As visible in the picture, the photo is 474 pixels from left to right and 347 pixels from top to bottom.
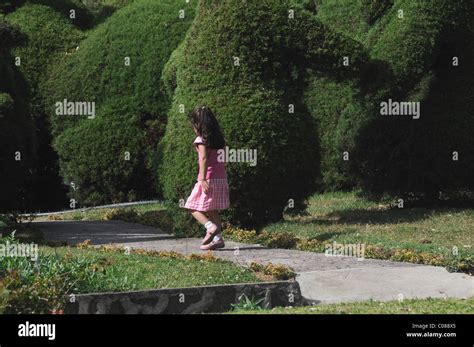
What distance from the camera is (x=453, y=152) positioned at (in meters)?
14.8

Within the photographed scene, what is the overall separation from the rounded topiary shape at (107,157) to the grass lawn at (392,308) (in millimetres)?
9505

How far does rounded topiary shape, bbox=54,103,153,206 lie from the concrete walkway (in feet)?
16.7

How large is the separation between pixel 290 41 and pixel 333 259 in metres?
3.66

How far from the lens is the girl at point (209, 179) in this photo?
36.4ft

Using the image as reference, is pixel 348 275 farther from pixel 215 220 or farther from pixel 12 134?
pixel 12 134

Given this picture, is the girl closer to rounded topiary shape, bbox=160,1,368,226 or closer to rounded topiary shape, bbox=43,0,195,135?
rounded topiary shape, bbox=160,1,368,226

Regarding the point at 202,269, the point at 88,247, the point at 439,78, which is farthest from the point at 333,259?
the point at 439,78

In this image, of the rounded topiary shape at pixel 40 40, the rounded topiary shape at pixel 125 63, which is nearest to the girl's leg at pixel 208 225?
the rounded topiary shape at pixel 125 63

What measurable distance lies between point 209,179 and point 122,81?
6856 millimetres

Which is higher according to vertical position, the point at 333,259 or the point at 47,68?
the point at 47,68

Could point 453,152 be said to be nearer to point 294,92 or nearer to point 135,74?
point 294,92

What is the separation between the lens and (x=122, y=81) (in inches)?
696
